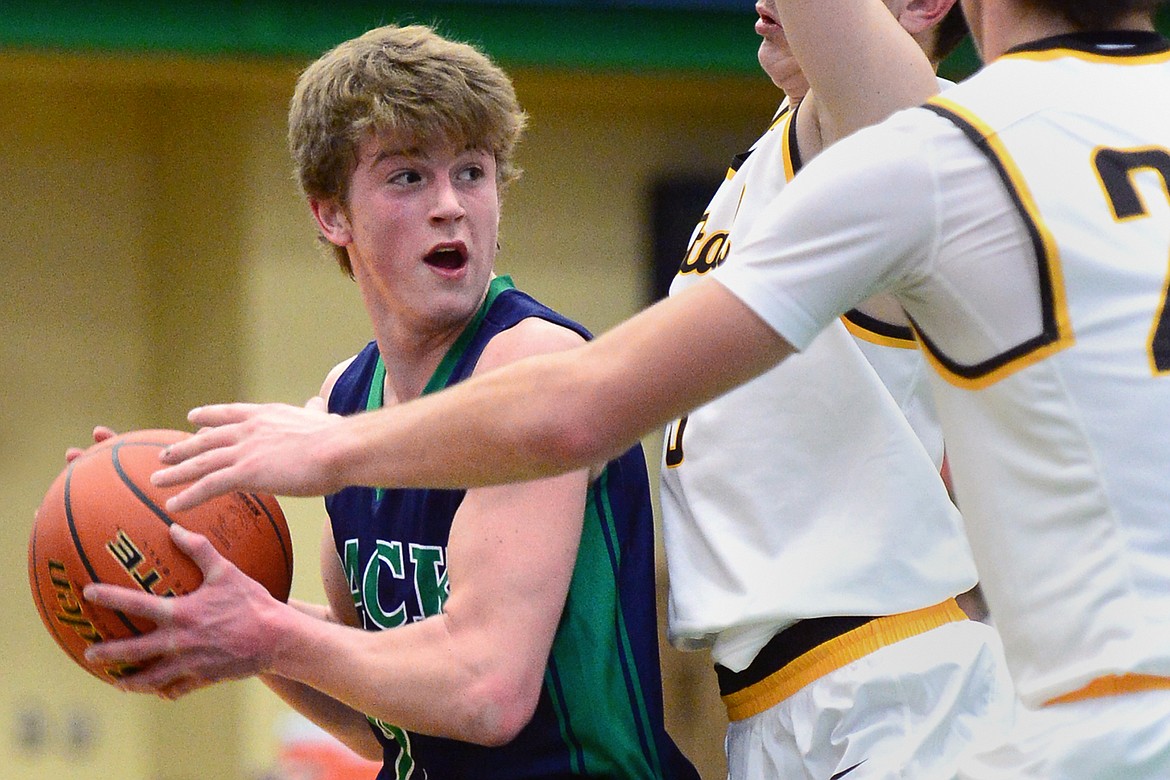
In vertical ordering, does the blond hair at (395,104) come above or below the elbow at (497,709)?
above

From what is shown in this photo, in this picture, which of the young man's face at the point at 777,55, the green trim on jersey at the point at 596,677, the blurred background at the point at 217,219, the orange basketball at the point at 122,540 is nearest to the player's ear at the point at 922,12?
the young man's face at the point at 777,55

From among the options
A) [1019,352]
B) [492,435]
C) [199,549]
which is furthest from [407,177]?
[1019,352]

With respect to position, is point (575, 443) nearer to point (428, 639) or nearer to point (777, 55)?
point (428, 639)

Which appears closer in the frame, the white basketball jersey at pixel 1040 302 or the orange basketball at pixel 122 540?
the white basketball jersey at pixel 1040 302

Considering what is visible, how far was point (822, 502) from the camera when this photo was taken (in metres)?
2.63

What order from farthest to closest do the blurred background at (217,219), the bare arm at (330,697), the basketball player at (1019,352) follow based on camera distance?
the blurred background at (217,219), the bare arm at (330,697), the basketball player at (1019,352)

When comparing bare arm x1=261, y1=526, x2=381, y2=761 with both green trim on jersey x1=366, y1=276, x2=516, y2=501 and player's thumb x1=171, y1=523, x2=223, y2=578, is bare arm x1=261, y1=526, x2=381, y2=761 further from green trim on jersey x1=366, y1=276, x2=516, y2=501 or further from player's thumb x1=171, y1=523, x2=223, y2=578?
player's thumb x1=171, y1=523, x2=223, y2=578

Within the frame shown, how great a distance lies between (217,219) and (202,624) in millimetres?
5261

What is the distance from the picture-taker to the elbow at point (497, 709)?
254 cm

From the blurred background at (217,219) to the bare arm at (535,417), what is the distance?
4637mm

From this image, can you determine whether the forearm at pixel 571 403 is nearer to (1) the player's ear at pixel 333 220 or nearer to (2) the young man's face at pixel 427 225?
(2) the young man's face at pixel 427 225

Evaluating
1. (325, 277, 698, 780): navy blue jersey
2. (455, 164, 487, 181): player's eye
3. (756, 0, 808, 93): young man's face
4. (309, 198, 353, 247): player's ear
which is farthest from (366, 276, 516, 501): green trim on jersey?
(756, 0, 808, 93): young man's face

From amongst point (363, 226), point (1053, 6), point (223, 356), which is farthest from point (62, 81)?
point (1053, 6)

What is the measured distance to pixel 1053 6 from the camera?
6.51 feet
